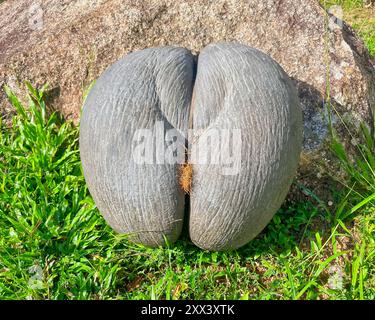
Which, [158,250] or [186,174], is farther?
[158,250]

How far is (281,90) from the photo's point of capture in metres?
2.86

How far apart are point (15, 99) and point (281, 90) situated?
2165 mm

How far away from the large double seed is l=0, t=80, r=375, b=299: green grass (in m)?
0.43

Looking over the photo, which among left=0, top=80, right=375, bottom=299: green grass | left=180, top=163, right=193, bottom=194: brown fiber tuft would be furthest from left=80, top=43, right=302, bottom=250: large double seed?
left=0, top=80, right=375, bottom=299: green grass

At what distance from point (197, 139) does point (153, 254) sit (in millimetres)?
934

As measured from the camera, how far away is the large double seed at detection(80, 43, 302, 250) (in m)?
2.75

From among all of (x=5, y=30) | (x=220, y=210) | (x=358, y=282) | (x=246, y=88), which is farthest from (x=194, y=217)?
(x=5, y=30)

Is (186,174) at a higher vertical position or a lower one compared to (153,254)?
higher

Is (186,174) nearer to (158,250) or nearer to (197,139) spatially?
(197,139)

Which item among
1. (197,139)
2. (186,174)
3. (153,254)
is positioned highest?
(197,139)

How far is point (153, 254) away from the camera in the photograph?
3.28 metres

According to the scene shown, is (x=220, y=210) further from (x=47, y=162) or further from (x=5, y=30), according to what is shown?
(x=5, y=30)

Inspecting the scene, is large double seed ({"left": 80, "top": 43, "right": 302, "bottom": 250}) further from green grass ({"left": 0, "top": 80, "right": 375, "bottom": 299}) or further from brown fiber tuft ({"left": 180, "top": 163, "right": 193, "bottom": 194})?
green grass ({"left": 0, "top": 80, "right": 375, "bottom": 299})

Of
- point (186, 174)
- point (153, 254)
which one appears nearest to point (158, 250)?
point (153, 254)
